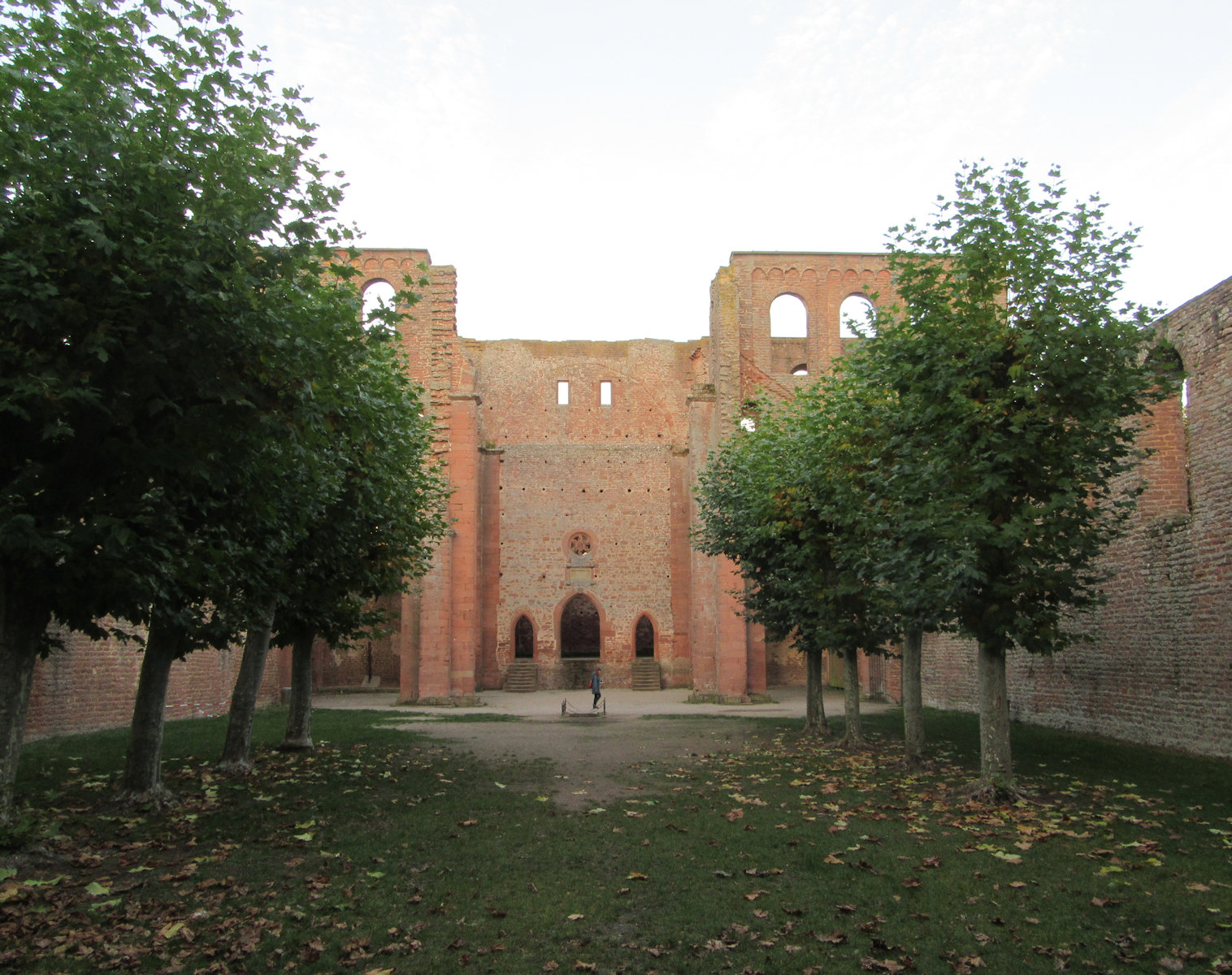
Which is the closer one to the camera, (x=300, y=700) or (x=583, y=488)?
(x=300, y=700)

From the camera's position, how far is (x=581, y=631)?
3838cm

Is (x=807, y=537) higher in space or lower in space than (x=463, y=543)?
lower

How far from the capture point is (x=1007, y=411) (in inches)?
365

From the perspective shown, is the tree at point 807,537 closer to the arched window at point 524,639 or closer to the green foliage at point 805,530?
the green foliage at point 805,530

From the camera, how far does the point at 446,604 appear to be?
1121 inches

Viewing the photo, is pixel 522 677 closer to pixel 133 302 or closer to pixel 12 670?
pixel 12 670

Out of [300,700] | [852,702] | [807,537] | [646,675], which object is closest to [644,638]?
[646,675]

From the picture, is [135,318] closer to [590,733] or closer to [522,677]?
[590,733]

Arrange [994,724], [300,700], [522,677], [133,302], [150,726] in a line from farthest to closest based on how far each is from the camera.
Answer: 1. [522,677]
2. [300,700]
3. [994,724]
4. [150,726]
5. [133,302]

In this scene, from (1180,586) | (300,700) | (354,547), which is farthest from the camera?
(300,700)

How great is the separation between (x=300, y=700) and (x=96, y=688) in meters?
5.36

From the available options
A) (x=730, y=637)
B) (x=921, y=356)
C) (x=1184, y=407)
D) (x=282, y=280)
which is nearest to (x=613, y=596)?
(x=730, y=637)

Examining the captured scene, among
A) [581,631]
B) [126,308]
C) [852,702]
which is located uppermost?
[126,308]

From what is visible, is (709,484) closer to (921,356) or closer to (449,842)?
(921,356)
